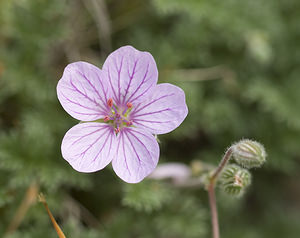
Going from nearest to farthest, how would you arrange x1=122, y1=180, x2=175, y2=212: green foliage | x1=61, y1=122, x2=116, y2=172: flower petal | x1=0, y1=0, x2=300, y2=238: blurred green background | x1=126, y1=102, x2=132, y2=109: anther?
1. x1=61, y1=122, x2=116, y2=172: flower petal
2. x1=126, y1=102, x2=132, y2=109: anther
3. x1=122, y1=180, x2=175, y2=212: green foliage
4. x1=0, y1=0, x2=300, y2=238: blurred green background

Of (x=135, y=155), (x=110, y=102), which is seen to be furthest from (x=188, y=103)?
(x=135, y=155)

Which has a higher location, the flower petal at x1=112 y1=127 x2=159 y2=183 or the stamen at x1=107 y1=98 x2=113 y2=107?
the stamen at x1=107 y1=98 x2=113 y2=107

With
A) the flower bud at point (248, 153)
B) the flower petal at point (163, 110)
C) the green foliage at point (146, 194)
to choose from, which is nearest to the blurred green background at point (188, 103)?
the green foliage at point (146, 194)

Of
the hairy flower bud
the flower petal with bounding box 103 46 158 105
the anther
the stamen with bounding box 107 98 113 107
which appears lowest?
the hairy flower bud

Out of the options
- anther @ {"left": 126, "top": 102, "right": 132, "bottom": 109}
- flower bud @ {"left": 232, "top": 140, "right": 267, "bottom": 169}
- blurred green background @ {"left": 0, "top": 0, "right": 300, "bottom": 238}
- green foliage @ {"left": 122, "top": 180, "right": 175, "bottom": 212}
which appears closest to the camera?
flower bud @ {"left": 232, "top": 140, "right": 267, "bottom": 169}

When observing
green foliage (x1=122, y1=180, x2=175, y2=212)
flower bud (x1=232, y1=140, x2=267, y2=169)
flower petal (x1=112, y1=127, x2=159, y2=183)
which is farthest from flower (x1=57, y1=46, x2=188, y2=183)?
green foliage (x1=122, y1=180, x2=175, y2=212)

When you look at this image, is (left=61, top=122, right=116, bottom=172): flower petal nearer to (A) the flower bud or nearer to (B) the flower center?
(B) the flower center

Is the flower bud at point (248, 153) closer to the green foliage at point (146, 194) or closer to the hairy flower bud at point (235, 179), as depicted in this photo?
the hairy flower bud at point (235, 179)

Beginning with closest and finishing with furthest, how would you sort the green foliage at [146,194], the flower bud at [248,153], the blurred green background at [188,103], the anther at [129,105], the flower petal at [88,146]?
the flower petal at [88,146] → the flower bud at [248,153] → the anther at [129,105] → the green foliage at [146,194] → the blurred green background at [188,103]

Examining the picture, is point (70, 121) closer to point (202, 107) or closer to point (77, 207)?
point (77, 207)
